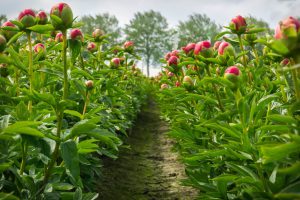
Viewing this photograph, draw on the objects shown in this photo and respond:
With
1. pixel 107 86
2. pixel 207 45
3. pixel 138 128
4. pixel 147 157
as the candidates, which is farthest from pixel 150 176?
pixel 138 128

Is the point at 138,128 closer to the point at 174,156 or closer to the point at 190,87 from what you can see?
the point at 174,156

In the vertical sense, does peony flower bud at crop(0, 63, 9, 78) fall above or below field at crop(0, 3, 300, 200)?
above

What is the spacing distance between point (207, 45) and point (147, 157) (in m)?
2.73

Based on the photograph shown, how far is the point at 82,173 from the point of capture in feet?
7.40

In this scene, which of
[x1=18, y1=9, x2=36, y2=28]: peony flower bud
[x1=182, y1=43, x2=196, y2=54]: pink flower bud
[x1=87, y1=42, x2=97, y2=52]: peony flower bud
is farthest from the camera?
[x1=87, y1=42, x2=97, y2=52]: peony flower bud

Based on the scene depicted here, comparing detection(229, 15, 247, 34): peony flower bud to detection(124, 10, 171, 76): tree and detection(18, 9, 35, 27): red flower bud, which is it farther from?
detection(124, 10, 171, 76): tree

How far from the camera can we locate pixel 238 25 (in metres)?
2.15

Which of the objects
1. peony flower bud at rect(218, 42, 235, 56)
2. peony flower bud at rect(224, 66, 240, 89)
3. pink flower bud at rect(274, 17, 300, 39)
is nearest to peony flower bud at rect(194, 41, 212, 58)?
peony flower bud at rect(218, 42, 235, 56)

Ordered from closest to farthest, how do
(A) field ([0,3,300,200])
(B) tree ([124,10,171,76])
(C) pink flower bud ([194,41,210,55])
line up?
(A) field ([0,3,300,200]), (C) pink flower bud ([194,41,210,55]), (B) tree ([124,10,171,76])

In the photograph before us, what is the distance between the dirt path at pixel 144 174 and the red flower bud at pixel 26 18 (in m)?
→ 1.61

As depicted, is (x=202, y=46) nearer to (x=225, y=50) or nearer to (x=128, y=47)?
(x=225, y=50)

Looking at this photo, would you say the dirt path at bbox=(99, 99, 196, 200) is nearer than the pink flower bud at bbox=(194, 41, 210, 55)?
No

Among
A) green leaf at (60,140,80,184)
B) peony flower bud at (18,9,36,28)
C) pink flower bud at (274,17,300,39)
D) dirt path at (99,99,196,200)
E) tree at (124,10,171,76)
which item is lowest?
dirt path at (99,99,196,200)

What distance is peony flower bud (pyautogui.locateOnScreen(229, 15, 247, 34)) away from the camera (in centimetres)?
215
